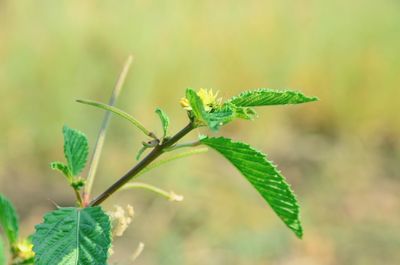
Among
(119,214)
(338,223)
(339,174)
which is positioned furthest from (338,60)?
(119,214)

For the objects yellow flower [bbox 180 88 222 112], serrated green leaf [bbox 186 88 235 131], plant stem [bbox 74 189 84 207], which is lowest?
plant stem [bbox 74 189 84 207]

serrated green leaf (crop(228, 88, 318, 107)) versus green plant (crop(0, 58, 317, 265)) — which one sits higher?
serrated green leaf (crop(228, 88, 318, 107))

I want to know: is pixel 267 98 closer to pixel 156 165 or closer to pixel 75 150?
pixel 156 165

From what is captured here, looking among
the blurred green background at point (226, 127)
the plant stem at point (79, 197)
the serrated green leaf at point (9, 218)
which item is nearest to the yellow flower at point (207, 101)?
the plant stem at point (79, 197)

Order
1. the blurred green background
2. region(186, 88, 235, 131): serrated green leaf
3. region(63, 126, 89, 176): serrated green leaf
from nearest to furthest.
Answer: region(186, 88, 235, 131): serrated green leaf → region(63, 126, 89, 176): serrated green leaf → the blurred green background

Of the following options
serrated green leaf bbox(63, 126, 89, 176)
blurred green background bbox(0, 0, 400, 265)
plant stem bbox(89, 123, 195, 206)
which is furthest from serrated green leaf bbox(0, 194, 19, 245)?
A: blurred green background bbox(0, 0, 400, 265)

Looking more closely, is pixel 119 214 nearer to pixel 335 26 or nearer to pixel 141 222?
pixel 141 222

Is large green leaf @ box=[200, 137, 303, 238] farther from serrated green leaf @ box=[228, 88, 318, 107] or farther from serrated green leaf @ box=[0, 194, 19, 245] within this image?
serrated green leaf @ box=[0, 194, 19, 245]
